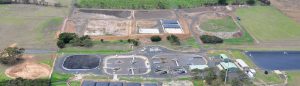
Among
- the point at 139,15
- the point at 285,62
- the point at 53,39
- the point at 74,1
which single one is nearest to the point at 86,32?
the point at 53,39

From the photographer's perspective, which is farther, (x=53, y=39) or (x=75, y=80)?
(x=53, y=39)

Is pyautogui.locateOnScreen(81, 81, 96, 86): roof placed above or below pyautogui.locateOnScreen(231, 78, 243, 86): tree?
below

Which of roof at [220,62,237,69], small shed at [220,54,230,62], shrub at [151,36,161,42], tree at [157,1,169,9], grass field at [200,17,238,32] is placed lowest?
tree at [157,1,169,9]

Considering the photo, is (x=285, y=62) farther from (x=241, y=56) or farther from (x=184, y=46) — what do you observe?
(x=184, y=46)

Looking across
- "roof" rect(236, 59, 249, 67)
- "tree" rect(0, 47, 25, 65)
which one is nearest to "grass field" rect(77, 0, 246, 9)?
"roof" rect(236, 59, 249, 67)

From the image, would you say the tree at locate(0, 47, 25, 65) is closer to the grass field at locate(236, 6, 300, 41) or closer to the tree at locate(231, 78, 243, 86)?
the tree at locate(231, 78, 243, 86)

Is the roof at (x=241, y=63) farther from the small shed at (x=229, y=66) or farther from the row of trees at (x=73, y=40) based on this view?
the row of trees at (x=73, y=40)
